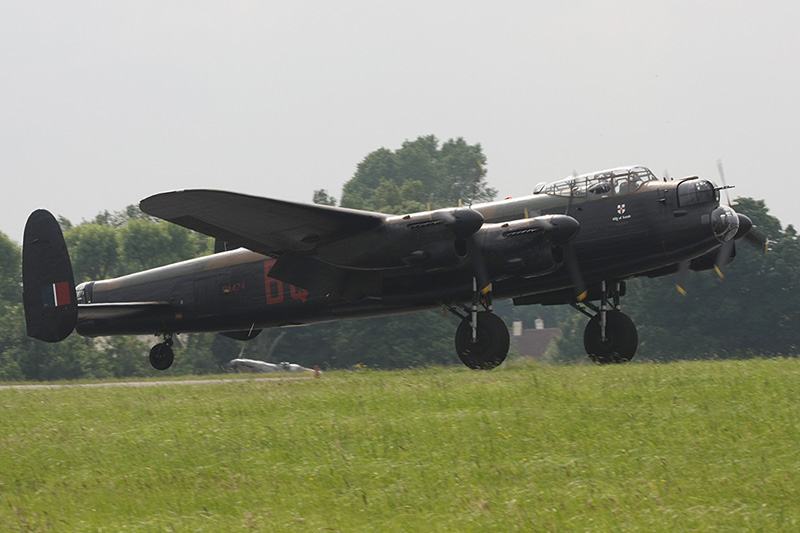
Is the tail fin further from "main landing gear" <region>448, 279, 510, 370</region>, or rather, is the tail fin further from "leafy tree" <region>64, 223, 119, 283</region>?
"leafy tree" <region>64, 223, 119, 283</region>

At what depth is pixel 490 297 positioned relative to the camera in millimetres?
19922

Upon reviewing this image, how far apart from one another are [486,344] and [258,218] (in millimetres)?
5573

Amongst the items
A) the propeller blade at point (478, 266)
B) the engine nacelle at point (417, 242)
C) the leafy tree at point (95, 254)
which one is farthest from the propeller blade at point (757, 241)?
the leafy tree at point (95, 254)

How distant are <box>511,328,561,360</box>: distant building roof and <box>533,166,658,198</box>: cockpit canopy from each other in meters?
106

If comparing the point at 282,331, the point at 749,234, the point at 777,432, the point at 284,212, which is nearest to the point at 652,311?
the point at 282,331

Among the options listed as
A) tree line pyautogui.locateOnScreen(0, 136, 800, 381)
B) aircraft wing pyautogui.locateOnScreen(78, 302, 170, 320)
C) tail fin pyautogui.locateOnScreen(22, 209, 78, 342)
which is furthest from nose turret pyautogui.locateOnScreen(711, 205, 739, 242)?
tree line pyautogui.locateOnScreen(0, 136, 800, 381)

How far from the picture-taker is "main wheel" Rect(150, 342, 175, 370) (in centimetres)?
2664

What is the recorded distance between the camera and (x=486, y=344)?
774 inches

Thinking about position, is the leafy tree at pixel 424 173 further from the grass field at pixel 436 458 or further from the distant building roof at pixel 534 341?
the grass field at pixel 436 458

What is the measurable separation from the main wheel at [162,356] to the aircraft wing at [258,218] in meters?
7.66

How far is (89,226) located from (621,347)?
7403cm

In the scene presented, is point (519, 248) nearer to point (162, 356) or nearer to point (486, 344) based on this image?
point (486, 344)

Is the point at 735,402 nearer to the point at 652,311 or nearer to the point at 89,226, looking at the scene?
the point at 652,311

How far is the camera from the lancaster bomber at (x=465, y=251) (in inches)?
747
